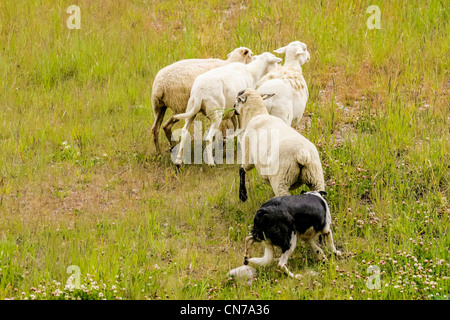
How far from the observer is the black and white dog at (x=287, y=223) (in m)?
5.79

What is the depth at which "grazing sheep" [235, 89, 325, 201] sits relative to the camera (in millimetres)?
6398

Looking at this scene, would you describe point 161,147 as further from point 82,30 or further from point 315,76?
point 82,30

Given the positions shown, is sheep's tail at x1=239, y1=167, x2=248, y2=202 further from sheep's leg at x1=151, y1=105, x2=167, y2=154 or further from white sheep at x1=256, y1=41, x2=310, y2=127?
sheep's leg at x1=151, y1=105, x2=167, y2=154

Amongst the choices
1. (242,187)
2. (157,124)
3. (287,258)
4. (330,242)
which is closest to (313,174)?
(330,242)

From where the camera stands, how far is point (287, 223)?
579 centimetres

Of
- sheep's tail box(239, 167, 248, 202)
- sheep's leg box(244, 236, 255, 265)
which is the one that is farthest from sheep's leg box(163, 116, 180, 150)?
sheep's leg box(244, 236, 255, 265)

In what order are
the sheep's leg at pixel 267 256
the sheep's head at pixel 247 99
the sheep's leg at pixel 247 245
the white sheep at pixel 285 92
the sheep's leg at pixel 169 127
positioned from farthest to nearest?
the sheep's leg at pixel 169 127 < the white sheep at pixel 285 92 < the sheep's head at pixel 247 99 < the sheep's leg at pixel 247 245 < the sheep's leg at pixel 267 256

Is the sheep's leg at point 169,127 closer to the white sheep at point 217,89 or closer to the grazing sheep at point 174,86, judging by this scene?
the grazing sheep at point 174,86

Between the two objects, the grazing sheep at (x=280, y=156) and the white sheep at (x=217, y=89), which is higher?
the white sheep at (x=217, y=89)

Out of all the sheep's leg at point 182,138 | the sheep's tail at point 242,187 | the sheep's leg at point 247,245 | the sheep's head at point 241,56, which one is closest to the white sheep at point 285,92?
the sheep's head at point 241,56

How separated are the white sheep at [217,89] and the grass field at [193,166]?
0.60 metres

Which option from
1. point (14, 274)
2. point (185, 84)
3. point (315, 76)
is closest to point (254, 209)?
point (185, 84)

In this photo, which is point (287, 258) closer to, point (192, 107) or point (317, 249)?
point (317, 249)

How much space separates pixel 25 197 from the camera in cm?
778
